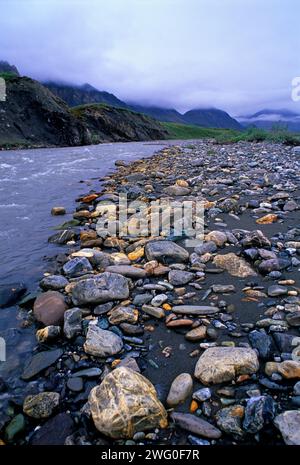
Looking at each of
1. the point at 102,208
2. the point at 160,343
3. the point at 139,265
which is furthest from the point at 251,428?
the point at 102,208

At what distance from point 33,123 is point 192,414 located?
61.3 meters

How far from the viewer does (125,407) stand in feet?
7.89

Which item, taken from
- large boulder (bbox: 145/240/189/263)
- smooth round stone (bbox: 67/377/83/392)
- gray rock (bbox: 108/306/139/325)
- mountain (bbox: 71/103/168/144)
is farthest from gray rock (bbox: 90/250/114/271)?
mountain (bbox: 71/103/168/144)

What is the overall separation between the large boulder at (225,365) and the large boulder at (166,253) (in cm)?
239

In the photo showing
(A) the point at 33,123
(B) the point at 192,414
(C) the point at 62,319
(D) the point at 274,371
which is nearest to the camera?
(B) the point at 192,414

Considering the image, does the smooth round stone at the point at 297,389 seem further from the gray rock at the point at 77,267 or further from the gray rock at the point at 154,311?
the gray rock at the point at 77,267

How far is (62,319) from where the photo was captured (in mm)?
3867

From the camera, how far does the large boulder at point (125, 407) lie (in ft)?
7.76

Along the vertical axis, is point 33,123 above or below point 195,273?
above

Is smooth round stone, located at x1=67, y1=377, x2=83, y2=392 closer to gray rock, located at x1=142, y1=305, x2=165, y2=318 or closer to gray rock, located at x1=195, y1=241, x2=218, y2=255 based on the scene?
gray rock, located at x1=142, y1=305, x2=165, y2=318

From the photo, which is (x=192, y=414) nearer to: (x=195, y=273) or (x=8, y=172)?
(x=195, y=273)

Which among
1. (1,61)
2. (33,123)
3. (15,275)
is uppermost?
(1,61)

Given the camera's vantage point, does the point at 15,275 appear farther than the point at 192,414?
Yes

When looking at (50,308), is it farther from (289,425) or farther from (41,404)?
(289,425)
